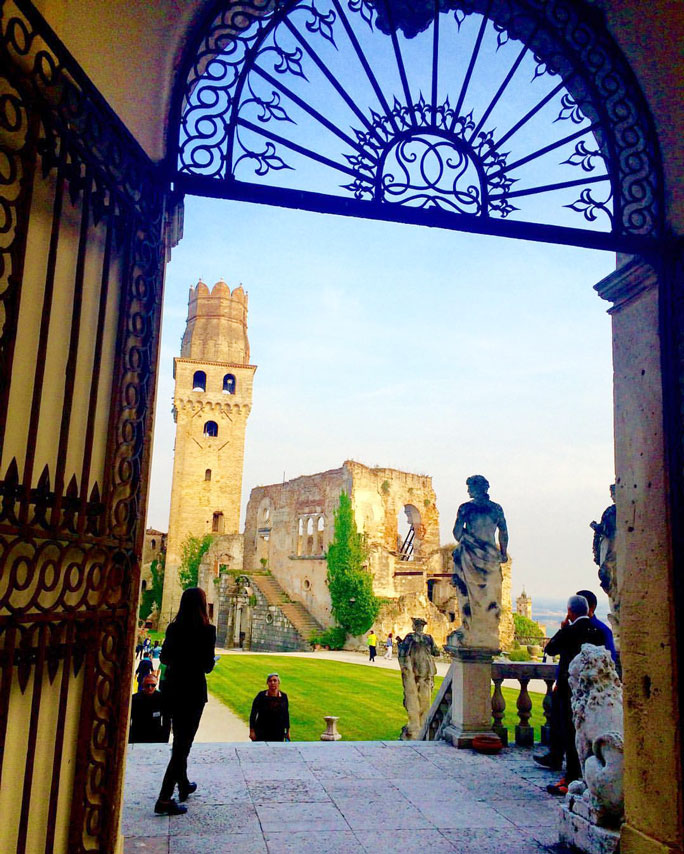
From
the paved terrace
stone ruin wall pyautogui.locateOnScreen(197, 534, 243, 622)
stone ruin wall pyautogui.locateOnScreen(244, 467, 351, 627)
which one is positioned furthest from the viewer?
stone ruin wall pyautogui.locateOnScreen(197, 534, 243, 622)

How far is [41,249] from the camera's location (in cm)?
281

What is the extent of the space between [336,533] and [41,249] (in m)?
33.2

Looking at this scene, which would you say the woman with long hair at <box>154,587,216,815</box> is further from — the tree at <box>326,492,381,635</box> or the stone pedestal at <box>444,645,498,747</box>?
→ the tree at <box>326,492,381,635</box>

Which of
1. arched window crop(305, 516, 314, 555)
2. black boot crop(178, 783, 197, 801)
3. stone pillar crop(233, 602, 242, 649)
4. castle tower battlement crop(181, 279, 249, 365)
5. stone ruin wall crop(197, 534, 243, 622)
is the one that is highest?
castle tower battlement crop(181, 279, 249, 365)

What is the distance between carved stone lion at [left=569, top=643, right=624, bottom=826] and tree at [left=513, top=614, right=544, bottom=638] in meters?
33.5

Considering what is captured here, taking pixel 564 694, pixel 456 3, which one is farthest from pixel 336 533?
pixel 456 3

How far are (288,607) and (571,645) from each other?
30.8 meters

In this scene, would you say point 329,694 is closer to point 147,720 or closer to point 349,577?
point 147,720

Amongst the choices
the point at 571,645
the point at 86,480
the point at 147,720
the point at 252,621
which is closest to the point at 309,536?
the point at 252,621

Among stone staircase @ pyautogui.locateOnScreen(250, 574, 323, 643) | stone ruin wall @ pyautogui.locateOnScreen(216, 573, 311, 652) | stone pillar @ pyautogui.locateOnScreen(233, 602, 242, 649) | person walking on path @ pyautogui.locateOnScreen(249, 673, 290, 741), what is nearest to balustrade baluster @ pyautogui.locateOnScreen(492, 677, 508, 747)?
person walking on path @ pyautogui.locateOnScreen(249, 673, 290, 741)

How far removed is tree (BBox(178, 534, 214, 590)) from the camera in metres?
43.3

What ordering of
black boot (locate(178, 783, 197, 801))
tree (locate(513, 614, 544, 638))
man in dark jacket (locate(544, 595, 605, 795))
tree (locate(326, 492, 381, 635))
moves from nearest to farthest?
1. black boot (locate(178, 783, 197, 801))
2. man in dark jacket (locate(544, 595, 605, 795))
3. tree (locate(326, 492, 381, 635))
4. tree (locate(513, 614, 544, 638))

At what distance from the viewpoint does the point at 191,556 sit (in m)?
44.0

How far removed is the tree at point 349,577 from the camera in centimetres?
3238
